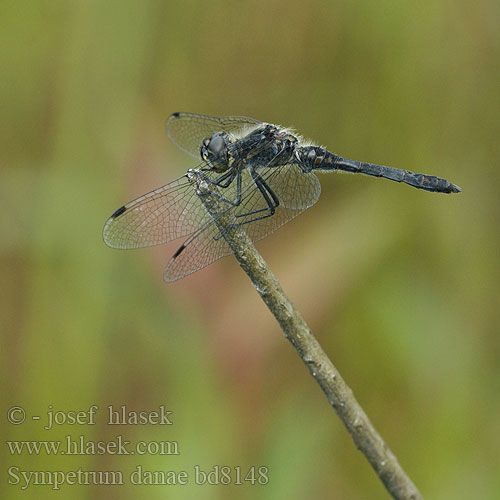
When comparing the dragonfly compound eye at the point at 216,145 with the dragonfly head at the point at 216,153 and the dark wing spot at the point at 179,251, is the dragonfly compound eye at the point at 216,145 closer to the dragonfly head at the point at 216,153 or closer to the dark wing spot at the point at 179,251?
the dragonfly head at the point at 216,153

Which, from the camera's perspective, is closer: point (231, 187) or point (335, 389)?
point (335, 389)

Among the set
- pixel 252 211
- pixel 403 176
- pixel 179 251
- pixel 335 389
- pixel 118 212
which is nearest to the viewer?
pixel 335 389

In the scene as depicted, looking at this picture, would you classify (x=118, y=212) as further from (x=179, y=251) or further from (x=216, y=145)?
(x=216, y=145)

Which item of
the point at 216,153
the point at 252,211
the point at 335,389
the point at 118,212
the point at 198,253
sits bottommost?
the point at 335,389

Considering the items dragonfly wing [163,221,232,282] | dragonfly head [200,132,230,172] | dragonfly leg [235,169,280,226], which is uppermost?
dragonfly head [200,132,230,172]

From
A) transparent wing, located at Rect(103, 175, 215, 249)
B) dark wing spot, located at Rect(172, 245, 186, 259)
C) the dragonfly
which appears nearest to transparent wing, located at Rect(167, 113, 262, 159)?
the dragonfly

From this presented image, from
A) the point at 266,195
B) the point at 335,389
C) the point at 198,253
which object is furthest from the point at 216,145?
the point at 335,389

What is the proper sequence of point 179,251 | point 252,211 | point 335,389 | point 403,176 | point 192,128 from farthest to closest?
point 192,128 → point 403,176 → point 252,211 → point 179,251 → point 335,389

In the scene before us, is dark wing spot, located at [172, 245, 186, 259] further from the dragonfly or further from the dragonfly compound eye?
the dragonfly compound eye
